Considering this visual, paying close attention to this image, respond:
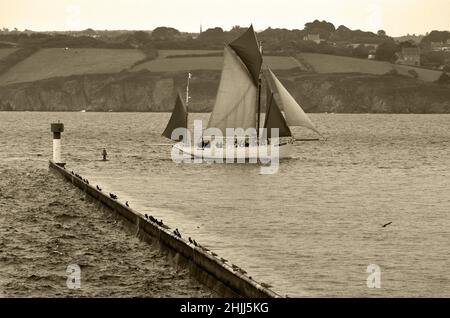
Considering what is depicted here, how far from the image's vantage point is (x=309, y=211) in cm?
4091

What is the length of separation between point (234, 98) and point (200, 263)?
55850mm

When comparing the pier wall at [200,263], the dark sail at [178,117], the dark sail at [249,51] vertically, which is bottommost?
the dark sail at [178,117]

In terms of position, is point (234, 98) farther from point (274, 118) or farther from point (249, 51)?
point (274, 118)

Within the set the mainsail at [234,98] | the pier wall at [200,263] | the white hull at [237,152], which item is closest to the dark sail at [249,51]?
the mainsail at [234,98]

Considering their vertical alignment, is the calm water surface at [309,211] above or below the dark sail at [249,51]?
below

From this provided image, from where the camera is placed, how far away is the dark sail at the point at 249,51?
3086 inches

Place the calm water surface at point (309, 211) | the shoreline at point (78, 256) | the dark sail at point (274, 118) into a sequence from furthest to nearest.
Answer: the dark sail at point (274, 118) → the calm water surface at point (309, 211) → the shoreline at point (78, 256)

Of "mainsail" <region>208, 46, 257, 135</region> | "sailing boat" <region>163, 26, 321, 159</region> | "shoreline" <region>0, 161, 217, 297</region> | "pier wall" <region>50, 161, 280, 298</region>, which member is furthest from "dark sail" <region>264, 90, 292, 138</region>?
"pier wall" <region>50, 161, 280, 298</region>

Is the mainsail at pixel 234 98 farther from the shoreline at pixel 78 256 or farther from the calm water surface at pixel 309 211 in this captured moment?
the shoreline at pixel 78 256

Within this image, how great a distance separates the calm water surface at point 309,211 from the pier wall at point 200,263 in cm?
184

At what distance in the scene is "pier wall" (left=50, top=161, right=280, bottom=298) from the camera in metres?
20.0

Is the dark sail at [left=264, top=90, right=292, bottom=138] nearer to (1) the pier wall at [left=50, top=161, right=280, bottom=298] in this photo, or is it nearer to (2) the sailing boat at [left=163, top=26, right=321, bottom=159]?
(2) the sailing boat at [left=163, top=26, right=321, bottom=159]

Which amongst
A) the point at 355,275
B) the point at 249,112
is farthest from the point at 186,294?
the point at 249,112
